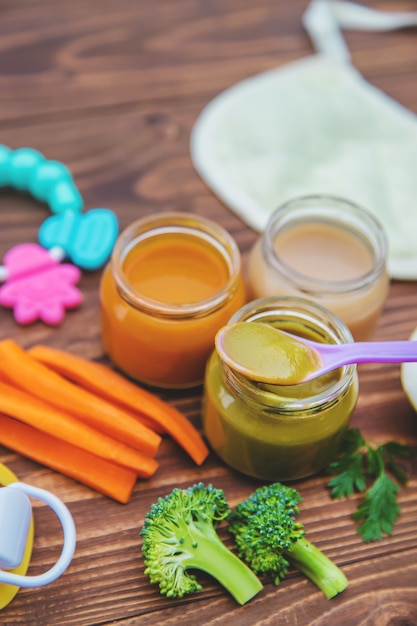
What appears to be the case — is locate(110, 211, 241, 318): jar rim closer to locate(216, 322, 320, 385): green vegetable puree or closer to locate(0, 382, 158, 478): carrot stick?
locate(216, 322, 320, 385): green vegetable puree

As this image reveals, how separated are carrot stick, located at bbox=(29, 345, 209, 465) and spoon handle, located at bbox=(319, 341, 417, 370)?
0.30 meters

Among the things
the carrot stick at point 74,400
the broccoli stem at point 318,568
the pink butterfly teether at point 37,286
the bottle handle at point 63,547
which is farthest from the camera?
the pink butterfly teether at point 37,286

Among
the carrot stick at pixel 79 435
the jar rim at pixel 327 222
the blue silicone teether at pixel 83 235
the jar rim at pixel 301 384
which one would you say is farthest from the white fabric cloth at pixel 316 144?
the carrot stick at pixel 79 435

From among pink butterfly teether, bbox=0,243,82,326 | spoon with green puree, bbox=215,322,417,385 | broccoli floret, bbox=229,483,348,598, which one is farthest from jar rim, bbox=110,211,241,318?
broccoli floret, bbox=229,483,348,598

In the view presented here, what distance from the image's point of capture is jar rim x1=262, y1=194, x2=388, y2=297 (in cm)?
139

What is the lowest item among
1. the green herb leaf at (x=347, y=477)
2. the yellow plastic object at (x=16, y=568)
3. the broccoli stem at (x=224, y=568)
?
the green herb leaf at (x=347, y=477)

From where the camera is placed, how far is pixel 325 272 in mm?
1507

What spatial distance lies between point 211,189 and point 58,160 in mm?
362

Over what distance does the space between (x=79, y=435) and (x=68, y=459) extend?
0.17 feet

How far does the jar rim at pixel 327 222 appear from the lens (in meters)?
1.39

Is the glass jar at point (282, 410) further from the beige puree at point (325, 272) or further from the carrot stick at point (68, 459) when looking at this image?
the carrot stick at point (68, 459)

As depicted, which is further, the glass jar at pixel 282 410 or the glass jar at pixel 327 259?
the glass jar at pixel 327 259

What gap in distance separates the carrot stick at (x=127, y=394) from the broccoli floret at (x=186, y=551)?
14 centimetres

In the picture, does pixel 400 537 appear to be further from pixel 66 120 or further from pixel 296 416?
pixel 66 120
